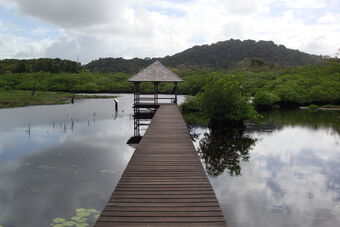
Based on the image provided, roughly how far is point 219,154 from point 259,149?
2.24 meters

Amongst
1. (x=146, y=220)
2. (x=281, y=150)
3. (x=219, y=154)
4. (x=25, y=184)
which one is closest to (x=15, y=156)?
(x=25, y=184)

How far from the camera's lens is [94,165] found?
10.6 m

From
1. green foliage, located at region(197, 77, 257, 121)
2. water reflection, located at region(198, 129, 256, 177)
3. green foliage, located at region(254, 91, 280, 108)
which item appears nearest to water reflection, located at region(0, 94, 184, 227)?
water reflection, located at region(198, 129, 256, 177)

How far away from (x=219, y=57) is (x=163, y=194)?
329 feet

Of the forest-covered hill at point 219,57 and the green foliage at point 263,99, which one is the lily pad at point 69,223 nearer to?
the green foliage at point 263,99

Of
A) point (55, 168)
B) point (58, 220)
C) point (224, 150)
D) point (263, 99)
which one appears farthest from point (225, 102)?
point (263, 99)

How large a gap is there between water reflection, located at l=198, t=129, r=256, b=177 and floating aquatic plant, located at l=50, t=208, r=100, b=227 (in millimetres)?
4538

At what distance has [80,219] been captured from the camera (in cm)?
652

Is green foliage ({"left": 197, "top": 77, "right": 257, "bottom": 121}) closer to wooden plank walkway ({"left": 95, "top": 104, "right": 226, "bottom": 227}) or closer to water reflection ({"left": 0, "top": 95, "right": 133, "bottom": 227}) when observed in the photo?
water reflection ({"left": 0, "top": 95, "right": 133, "bottom": 227})

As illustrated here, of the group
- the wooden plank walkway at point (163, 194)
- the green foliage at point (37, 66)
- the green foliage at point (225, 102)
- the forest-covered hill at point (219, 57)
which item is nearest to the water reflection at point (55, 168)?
the wooden plank walkway at point (163, 194)

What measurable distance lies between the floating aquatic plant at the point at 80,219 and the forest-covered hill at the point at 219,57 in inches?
3437

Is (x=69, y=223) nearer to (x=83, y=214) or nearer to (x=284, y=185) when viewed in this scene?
(x=83, y=214)

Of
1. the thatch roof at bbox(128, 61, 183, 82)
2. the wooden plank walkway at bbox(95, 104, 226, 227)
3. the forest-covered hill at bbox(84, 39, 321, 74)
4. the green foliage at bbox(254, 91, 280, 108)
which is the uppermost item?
the forest-covered hill at bbox(84, 39, 321, 74)

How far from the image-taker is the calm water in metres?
7.00
